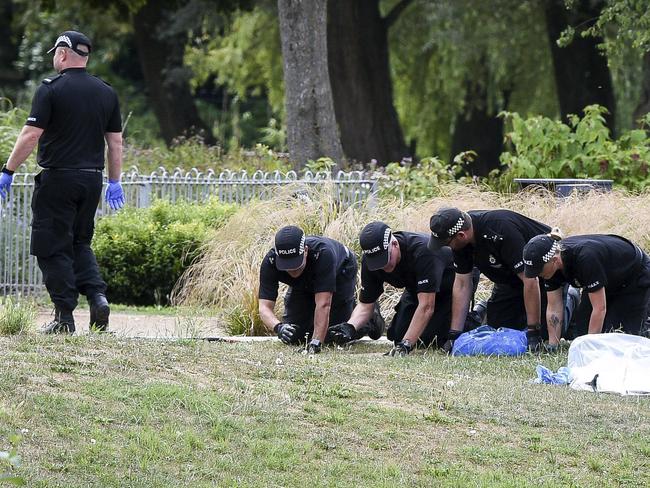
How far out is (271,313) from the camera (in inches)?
378

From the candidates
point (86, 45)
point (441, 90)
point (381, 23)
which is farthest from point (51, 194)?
point (441, 90)

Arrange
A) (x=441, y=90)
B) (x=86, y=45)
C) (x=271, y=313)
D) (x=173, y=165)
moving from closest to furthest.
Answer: (x=86, y=45)
(x=271, y=313)
(x=173, y=165)
(x=441, y=90)

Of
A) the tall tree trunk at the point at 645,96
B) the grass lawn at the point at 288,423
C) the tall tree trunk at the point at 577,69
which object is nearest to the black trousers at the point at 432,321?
the grass lawn at the point at 288,423

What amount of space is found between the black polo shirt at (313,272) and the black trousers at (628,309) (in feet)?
6.35

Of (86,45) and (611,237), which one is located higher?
(86,45)

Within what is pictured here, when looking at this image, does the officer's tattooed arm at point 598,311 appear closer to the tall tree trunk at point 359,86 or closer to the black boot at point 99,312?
the black boot at point 99,312

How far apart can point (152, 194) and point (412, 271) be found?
593 cm

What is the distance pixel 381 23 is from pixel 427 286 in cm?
1663

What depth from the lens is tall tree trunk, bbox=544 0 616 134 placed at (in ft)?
79.1

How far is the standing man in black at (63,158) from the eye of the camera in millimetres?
8828

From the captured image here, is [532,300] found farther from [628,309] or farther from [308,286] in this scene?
[308,286]

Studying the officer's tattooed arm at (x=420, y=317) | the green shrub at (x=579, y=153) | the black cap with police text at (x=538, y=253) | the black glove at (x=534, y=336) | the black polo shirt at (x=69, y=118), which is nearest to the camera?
the black cap with police text at (x=538, y=253)

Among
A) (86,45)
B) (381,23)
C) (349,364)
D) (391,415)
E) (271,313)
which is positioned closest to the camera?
(391,415)

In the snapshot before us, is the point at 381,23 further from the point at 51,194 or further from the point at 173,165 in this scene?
the point at 51,194
